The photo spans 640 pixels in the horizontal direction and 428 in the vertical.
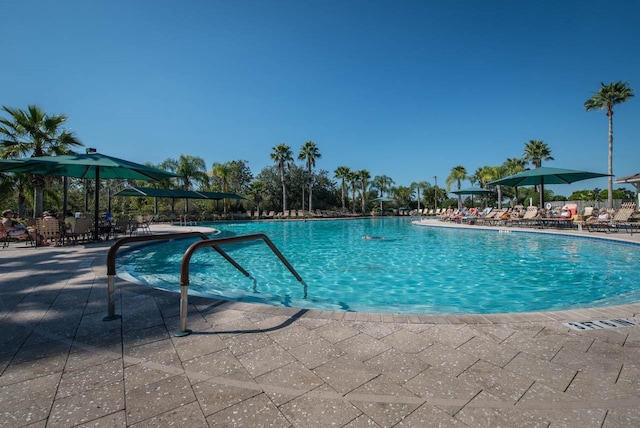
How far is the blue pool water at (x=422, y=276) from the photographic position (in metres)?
5.18

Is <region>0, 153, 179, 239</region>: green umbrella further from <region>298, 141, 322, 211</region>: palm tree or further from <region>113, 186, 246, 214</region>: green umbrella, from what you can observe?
<region>298, 141, 322, 211</region>: palm tree

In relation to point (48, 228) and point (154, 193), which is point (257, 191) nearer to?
point (154, 193)

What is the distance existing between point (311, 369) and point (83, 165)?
10.6m

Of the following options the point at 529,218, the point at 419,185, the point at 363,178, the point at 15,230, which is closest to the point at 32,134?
the point at 15,230

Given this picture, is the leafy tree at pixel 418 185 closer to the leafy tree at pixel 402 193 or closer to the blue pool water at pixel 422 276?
the leafy tree at pixel 402 193

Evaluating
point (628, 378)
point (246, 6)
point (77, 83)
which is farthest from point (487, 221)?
point (77, 83)

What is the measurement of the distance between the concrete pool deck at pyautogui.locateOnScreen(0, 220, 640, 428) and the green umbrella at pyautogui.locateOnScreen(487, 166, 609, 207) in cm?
1453

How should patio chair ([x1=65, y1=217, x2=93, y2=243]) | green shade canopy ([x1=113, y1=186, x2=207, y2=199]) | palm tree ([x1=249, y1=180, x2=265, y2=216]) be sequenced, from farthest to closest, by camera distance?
palm tree ([x1=249, y1=180, x2=265, y2=216])
green shade canopy ([x1=113, y1=186, x2=207, y2=199])
patio chair ([x1=65, y1=217, x2=93, y2=243])

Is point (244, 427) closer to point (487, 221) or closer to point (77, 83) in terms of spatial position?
point (77, 83)

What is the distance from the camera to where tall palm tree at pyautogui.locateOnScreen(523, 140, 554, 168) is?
111 feet

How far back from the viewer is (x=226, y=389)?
187 centimetres

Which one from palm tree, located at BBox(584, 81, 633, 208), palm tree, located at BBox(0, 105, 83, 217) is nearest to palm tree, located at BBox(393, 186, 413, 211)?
palm tree, located at BBox(584, 81, 633, 208)

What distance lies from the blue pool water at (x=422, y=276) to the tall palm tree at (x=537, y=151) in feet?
93.5

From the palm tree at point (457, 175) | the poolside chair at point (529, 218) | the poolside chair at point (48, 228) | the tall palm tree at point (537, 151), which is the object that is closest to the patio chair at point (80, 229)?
the poolside chair at point (48, 228)
